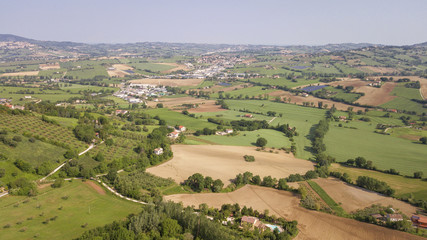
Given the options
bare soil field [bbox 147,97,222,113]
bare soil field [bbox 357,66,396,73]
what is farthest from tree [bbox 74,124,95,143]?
bare soil field [bbox 357,66,396,73]

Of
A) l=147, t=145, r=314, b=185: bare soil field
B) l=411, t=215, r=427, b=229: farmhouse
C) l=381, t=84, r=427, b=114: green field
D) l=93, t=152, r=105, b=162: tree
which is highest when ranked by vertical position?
l=381, t=84, r=427, b=114: green field

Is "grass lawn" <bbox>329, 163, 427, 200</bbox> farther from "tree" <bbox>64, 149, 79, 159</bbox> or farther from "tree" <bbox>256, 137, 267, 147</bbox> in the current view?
"tree" <bbox>64, 149, 79, 159</bbox>

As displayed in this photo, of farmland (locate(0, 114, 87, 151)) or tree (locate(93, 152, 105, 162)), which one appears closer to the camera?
tree (locate(93, 152, 105, 162))

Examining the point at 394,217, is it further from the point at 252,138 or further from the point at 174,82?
the point at 174,82

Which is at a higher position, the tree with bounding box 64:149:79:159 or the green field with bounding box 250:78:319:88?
the green field with bounding box 250:78:319:88

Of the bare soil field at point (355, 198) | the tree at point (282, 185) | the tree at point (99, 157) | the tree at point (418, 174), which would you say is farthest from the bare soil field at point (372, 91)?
the tree at point (99, 157)

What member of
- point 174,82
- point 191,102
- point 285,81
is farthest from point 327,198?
point 174,82
